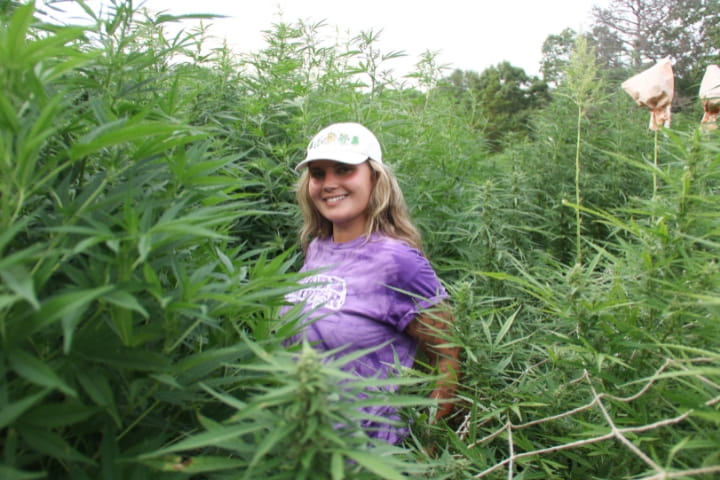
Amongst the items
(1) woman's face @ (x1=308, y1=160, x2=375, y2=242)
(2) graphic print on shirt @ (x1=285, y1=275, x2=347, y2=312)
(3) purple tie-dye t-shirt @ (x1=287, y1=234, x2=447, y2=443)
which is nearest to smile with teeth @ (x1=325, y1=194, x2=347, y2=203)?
(1) woman's face @ (x1=308, y1=160, x2=375, y2=242)

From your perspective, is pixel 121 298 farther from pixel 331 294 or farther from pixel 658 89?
pixel 658 89

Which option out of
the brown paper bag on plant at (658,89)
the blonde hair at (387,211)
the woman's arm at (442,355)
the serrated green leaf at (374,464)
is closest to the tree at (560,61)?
the brown paper bag on plant at (658,89)

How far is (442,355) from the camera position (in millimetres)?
1447

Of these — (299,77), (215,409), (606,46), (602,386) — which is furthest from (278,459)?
(606,46)

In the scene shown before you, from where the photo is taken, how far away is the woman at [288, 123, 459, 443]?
1.87 meters

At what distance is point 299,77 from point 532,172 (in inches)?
76.9

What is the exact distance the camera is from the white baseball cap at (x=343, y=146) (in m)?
2.11

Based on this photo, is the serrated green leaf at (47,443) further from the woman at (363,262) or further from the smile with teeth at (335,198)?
the smile with teeth at (335,198)

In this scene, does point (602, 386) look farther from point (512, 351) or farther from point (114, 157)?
point (114, 157)

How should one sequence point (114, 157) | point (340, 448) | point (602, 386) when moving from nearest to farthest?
point (340, 448)
point (114, 157)
point (602, 386)

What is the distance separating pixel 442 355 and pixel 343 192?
99cm

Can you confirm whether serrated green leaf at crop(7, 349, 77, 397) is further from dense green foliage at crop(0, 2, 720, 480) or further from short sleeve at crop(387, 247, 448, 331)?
short sleeve at crop(387, 247, 448, 331)

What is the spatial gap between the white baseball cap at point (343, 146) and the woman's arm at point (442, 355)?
2.54 ft

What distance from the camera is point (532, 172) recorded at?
3.78 metres
